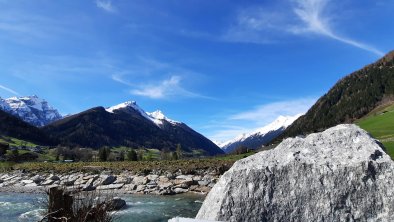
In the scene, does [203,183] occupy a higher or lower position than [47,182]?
lower

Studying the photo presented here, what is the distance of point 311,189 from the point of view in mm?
9586

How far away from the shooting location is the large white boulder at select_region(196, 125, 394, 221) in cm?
941

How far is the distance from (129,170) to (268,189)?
2716 inches

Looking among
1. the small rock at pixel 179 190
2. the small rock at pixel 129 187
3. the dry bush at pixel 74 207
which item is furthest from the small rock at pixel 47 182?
the dry bush at pixel 74 207

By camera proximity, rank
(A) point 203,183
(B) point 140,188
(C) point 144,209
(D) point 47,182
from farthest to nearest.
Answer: (D) point 47,182 < (A) point 203,183 < (B) point 140,188 < (C) point 144,209

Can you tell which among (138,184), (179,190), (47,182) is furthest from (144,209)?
(47,182)

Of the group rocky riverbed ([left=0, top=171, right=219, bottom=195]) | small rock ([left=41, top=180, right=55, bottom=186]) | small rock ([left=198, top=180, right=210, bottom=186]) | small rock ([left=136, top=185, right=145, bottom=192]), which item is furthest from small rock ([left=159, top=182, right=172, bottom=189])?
small rock ([left=41, top=180, right=55, bottom=186])

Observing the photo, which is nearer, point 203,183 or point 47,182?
point 203,183

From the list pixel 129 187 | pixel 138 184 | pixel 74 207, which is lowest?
pixel 74 207

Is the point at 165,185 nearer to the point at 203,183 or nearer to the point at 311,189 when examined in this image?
the point at 203,183

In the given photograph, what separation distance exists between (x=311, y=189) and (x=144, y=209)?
29070mm

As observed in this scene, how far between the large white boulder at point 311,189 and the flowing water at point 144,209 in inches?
774

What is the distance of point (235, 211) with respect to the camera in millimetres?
9531

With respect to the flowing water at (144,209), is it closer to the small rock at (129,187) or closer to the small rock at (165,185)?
the small rock at (165,185)
